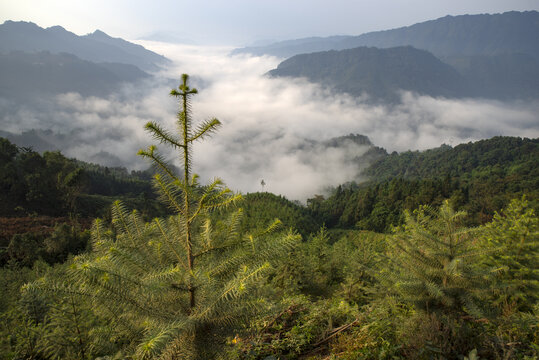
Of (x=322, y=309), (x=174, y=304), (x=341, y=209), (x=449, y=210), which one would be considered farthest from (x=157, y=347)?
(x=341, y=209)

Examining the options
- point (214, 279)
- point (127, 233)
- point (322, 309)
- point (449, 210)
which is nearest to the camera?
point (214, 279)

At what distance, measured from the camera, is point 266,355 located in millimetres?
5090

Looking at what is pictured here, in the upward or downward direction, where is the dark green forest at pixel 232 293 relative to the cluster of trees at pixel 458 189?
upward

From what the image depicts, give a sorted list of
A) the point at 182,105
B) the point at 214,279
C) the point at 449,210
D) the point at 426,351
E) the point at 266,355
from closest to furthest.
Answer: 1. the point at 182,105
2. the point at 214,279
3. the point at 426,351
4. the point at 266,355
5. the point at 449,210

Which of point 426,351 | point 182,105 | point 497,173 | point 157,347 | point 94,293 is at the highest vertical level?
point 182,105

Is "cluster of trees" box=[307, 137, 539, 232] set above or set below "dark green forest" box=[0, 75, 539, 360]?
below

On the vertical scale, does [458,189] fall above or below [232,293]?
below

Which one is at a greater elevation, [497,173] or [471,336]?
[471,336]

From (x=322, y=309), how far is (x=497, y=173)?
12618 centimetres

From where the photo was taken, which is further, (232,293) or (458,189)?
(458,189)

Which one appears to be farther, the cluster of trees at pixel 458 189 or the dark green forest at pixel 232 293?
the cluster of trees at pixel 458 189

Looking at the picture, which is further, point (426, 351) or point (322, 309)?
point (322, 309)

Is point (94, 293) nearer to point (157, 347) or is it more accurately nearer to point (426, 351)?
point (157, 347)

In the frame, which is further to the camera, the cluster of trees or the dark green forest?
the cluster of trees
